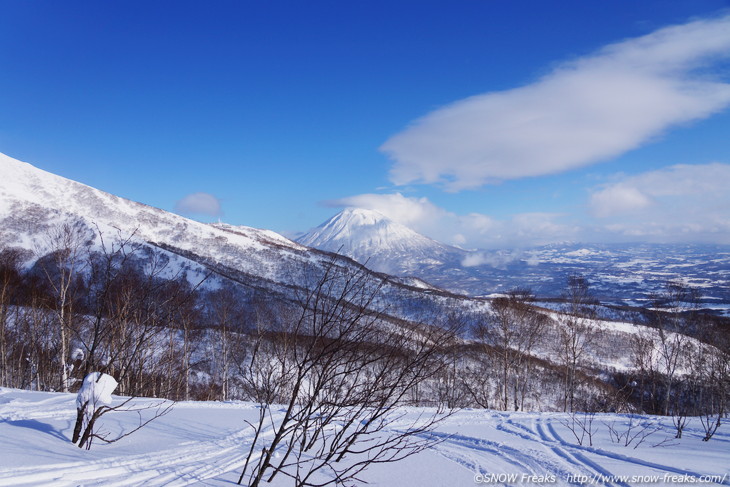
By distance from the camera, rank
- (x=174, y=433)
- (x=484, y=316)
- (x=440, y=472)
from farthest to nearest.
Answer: (x=484, y=316), (x=174, y=433), (x=440, y=472)

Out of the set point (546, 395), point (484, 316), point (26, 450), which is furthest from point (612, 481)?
point (484, 316)

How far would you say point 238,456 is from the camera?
6.61 meters

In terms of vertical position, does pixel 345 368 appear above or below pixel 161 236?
below

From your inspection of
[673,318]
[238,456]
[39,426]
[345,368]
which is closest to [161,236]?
[39,426]

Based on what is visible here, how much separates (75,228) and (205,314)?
33.3 m

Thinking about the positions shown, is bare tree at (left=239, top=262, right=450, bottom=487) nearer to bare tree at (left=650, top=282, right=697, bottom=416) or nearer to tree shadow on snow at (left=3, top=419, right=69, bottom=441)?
tree shadow on snow at (left=3, top=419, right=69, bottom=441)

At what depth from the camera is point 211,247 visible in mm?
80312

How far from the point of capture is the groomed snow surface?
195 inches

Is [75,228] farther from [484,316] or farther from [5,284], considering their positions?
[484,316]

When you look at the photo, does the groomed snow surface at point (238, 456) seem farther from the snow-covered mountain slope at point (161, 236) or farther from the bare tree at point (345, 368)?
the snow-covered mountain slope at point (161, 236)

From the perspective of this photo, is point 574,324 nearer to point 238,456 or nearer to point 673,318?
point 673,318

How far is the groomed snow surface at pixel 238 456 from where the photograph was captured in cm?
495

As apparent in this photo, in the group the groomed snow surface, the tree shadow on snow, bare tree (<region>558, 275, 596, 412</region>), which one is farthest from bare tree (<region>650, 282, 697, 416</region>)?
the tree shadow on snow

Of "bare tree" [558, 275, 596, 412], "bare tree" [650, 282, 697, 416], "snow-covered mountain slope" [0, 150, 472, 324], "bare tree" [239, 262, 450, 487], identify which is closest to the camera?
"bare tree" [239, 262, 450, 487]
